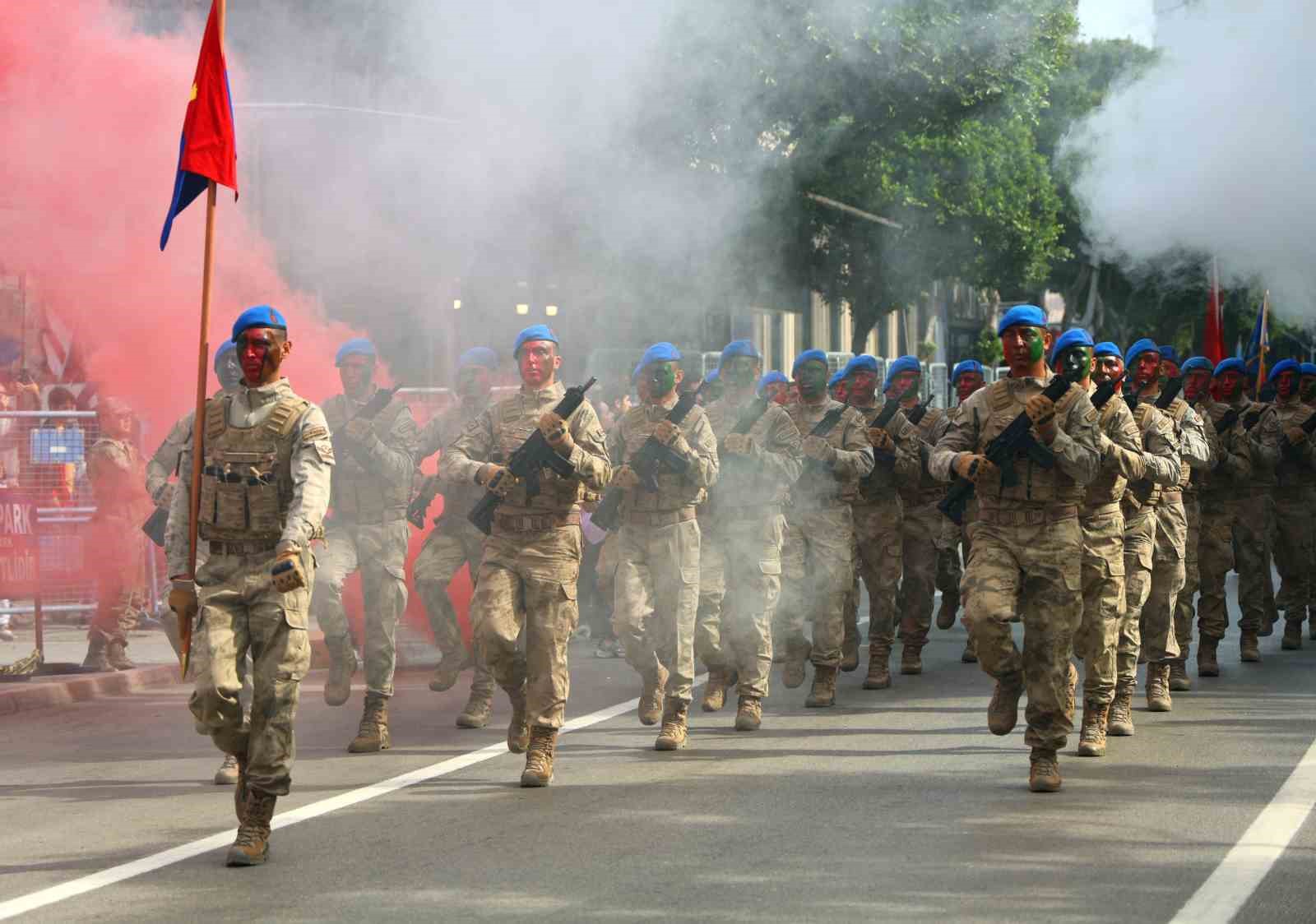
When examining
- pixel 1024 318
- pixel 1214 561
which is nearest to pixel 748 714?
pixel 1024 318

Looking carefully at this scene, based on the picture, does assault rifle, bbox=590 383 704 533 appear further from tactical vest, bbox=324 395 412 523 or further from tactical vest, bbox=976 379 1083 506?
tactical vest, bbox=976 379 1083 506

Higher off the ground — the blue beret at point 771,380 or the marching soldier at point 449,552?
the blue beret at point 771,380

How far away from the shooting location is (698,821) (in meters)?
6.60

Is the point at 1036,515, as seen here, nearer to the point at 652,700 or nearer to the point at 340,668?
the point at 652,700

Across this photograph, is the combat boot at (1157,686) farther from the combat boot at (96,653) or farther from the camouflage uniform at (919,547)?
the combat boot at (96,653)

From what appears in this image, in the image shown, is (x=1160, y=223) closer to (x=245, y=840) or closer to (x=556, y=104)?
(x=556, y=104)

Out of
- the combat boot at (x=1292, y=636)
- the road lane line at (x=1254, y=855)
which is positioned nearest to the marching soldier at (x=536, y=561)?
the road lane line at (x=1254, y=855)

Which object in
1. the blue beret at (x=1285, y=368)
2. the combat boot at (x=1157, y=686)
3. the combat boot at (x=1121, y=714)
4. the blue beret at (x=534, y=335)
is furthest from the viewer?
the blue beret at (x=1285, y=368)

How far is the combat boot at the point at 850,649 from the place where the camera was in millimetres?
11258

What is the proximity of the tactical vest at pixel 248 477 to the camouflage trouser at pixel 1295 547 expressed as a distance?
797cm

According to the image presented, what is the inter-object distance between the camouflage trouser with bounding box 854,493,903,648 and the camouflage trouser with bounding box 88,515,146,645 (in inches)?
176

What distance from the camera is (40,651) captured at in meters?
11.0

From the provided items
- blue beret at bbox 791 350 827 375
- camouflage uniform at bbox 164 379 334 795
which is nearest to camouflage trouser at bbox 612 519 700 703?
blue beret at bbox 791 350 827 375

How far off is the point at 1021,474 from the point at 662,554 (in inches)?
74.5
